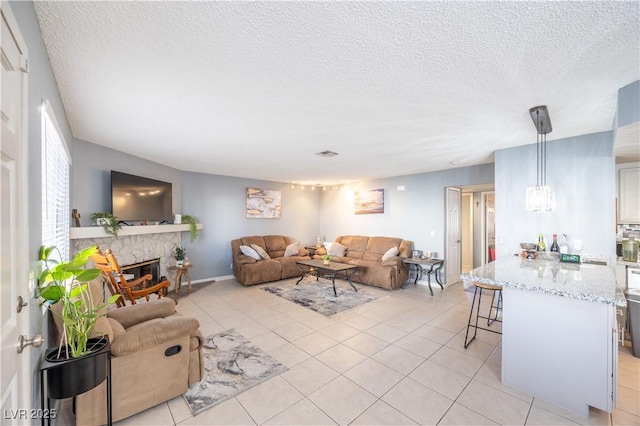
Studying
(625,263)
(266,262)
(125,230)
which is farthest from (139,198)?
(625,263)

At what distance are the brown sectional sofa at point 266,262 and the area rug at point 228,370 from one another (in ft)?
7.67

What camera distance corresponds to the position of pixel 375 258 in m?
6.08

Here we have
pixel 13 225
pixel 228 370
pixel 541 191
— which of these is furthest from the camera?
pixel 541 191

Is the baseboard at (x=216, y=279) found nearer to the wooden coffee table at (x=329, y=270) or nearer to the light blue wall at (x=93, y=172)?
the wooden coffee table at (x=329, y=270)

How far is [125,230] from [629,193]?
6.69 meters

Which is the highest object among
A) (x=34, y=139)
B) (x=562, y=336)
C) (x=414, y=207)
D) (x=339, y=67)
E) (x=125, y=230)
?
(x=339, y=67)

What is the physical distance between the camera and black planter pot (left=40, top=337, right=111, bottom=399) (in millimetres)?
1350

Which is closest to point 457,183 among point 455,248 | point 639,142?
point 455,248

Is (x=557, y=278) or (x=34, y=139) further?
(x=557, y=278)

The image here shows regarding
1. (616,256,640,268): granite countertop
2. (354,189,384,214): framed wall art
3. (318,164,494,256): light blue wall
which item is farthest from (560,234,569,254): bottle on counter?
(354,189,384,214): framed wall art

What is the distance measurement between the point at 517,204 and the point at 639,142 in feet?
4.26

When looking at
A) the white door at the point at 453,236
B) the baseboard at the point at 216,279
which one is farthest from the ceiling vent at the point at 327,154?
the baseboard at the point at 216,279

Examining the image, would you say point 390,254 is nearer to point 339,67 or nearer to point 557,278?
point 557,278

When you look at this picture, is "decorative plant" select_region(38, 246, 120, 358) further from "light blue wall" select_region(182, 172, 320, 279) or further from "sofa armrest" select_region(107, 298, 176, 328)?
"light blue wall" select_region(182, 172, 320, 279)
